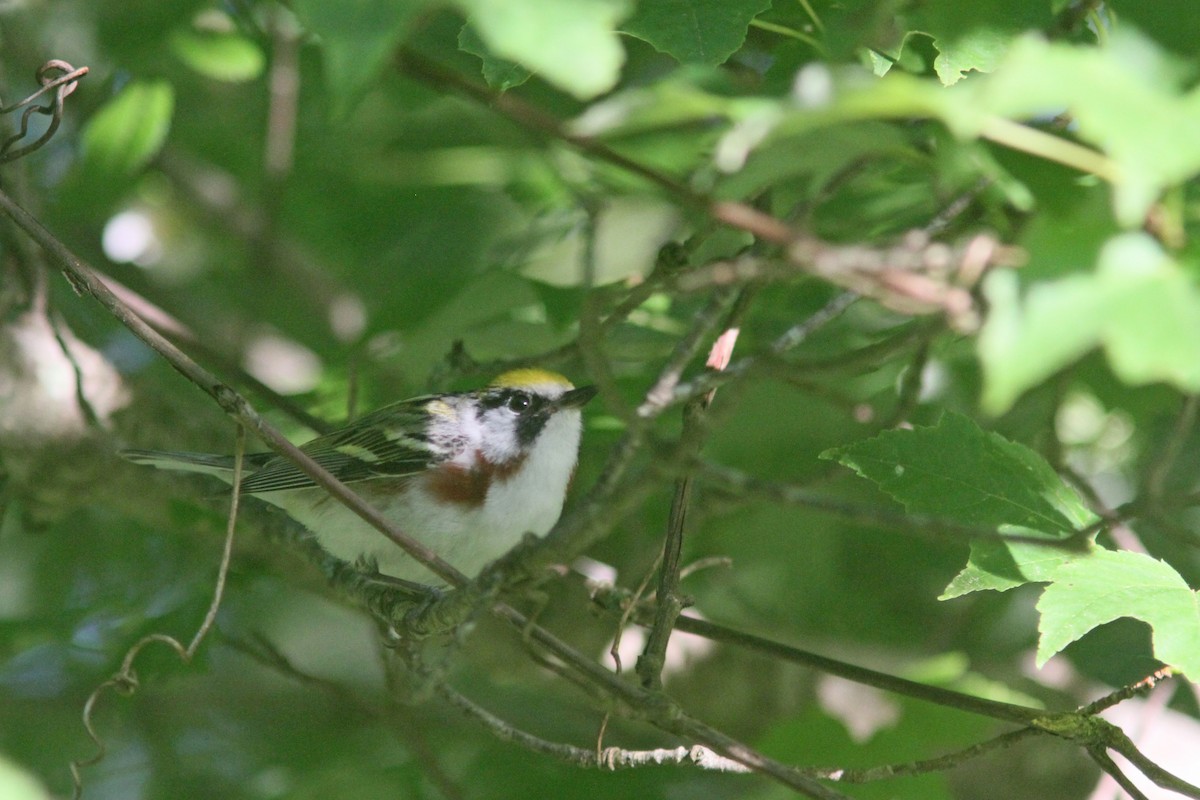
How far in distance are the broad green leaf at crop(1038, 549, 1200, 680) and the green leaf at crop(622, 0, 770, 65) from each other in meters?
1.27

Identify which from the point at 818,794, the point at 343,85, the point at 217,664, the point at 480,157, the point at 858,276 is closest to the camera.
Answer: the point at 343,85

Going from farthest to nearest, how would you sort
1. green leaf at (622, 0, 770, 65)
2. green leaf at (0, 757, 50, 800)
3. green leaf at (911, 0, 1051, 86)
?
green leaf at (622, 0, 770, 65)
green leaf at (0, 757, 50, 800)
green leaf at (911, 0, 1051, 86)

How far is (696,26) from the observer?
7.52ft

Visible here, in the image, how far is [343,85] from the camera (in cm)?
149

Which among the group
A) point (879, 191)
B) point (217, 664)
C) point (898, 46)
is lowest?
point (217, 664)

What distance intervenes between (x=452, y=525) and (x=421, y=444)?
0.43 m

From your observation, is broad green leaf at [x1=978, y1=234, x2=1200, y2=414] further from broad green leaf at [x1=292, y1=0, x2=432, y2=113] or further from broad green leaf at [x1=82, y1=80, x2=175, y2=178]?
broad green leaf at [x1=82, y1=80, x2=175, y2=178]

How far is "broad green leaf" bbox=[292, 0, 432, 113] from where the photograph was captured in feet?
4.91

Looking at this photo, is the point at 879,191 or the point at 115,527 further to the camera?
the point at 115,527

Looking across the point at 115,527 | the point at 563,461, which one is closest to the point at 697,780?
the point at 563,461

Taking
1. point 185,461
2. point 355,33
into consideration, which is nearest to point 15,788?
point 355,33

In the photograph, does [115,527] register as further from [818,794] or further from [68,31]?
[818,794]

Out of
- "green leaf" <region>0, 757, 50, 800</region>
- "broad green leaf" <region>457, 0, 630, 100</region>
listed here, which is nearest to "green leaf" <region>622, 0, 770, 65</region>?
"broad green leaf" <region>457, 0, 630, 100</region>

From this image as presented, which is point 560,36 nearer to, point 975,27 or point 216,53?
point 975,27
